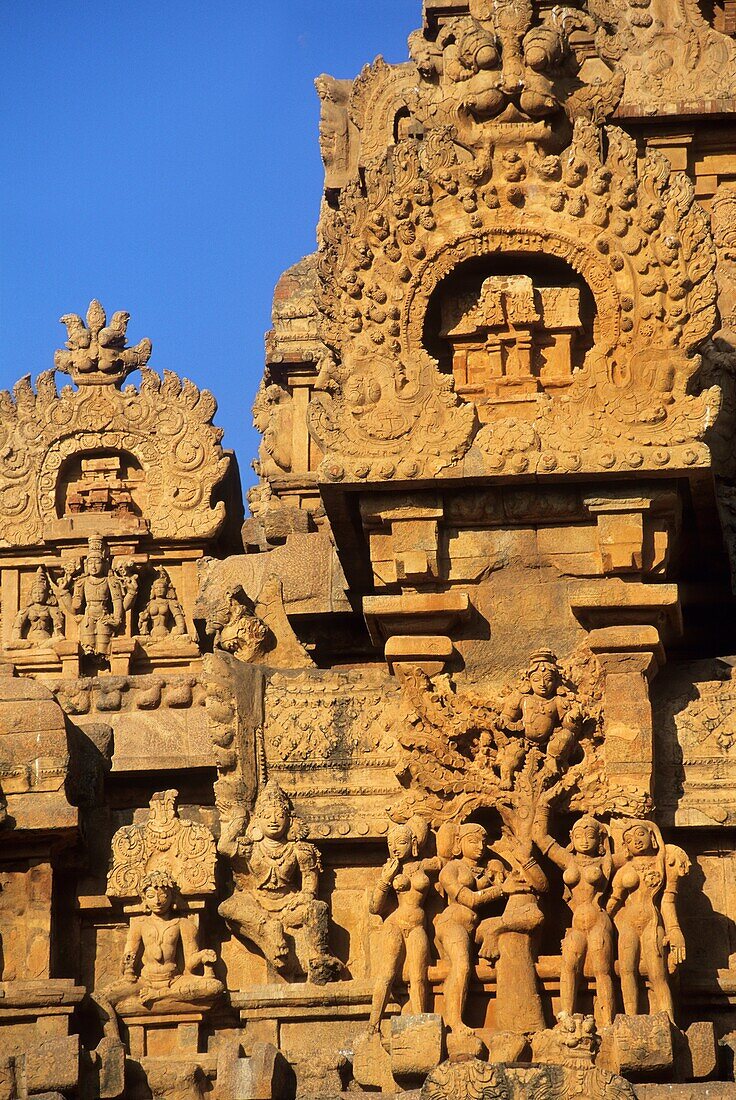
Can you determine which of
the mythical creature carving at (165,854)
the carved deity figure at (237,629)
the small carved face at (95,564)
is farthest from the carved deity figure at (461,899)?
the small carved face at (95,564)

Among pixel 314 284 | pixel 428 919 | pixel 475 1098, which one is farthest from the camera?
pixel 314 284

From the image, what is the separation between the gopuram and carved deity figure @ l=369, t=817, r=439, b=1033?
0.03 m

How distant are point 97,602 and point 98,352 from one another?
95.3 inches

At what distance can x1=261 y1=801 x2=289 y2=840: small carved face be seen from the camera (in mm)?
22344

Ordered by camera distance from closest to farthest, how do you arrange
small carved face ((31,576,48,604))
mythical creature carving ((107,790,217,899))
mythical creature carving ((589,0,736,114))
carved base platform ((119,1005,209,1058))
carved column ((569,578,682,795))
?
carved column ((569,578,682,795))
carved base platform ((119,1005,209,1058))
mythical creature carving ((107,790,217,899))
mythical creature carving ((589,0,736,114))
small carved face ((31,576,48,604))

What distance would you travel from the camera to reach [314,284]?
28.4 metres

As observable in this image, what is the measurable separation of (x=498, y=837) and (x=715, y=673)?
203 cm

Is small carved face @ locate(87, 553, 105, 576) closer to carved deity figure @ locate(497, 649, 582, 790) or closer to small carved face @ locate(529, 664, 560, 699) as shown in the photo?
carved deity figure @ locate(497, 649, 582, 790)

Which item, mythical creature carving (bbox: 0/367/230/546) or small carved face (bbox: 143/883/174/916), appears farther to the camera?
mythical creature carving (bbox: 0/367/230/546)

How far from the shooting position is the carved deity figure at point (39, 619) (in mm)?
28609

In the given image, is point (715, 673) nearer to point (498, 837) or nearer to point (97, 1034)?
point (498, 837)

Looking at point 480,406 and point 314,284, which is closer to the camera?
point 480,406

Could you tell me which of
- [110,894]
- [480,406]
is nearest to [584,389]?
[480,406]

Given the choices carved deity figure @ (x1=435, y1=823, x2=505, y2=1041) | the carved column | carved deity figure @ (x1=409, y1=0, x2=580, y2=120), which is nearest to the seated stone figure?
carved deity figure @ (x1=435, y1=823, x2=505, y2=1041)
